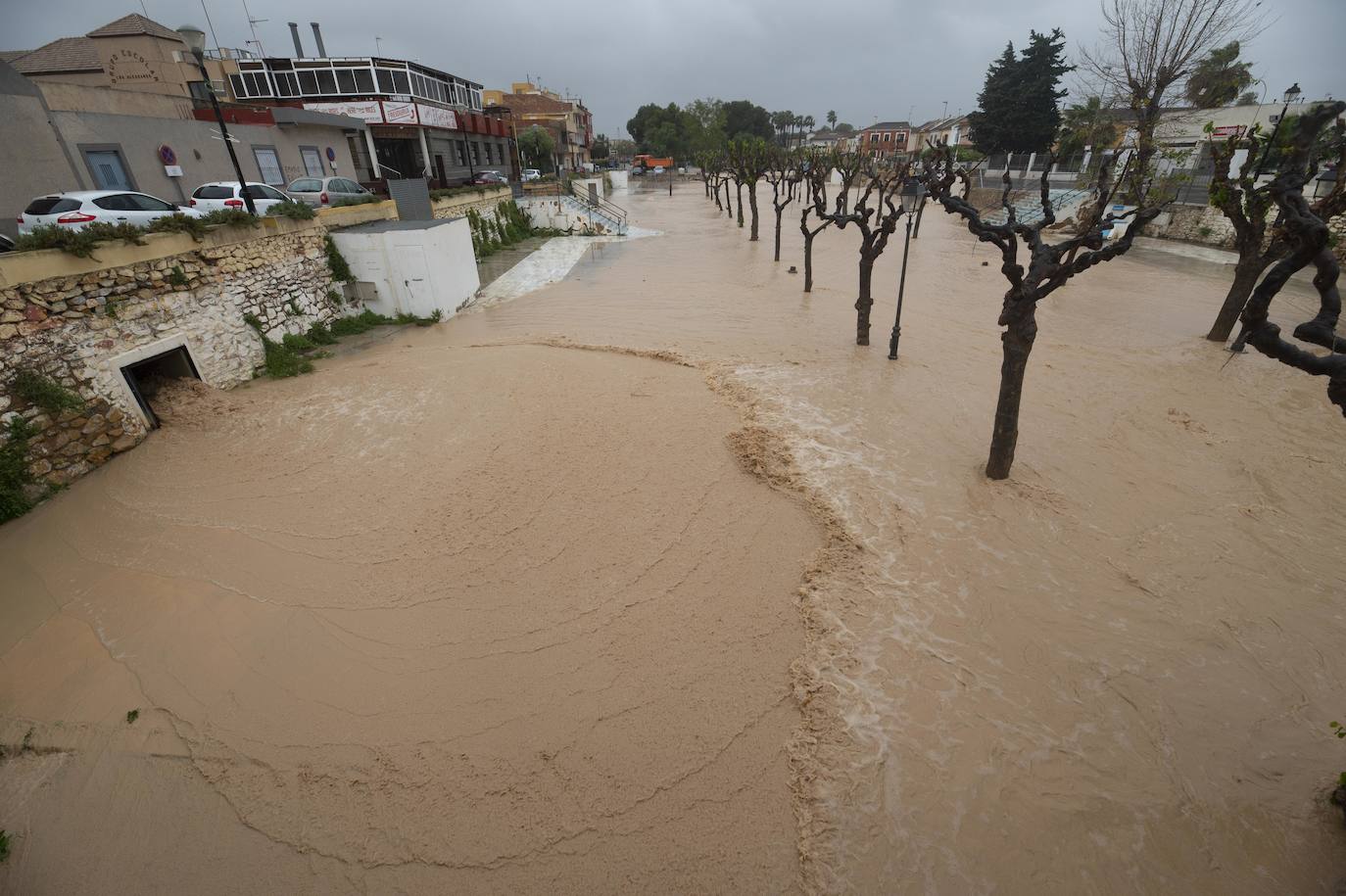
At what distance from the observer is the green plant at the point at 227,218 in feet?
37.9

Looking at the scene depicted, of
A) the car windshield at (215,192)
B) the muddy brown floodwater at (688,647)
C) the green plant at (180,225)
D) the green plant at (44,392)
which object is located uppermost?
the car windshield at (215,192)

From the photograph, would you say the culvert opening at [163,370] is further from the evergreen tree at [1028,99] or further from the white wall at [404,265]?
the evergreen tree at [1028,99]

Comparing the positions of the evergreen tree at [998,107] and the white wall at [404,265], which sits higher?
the evergreen tree at [998,107]

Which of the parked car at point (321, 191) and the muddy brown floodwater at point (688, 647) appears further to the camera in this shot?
the parked car at point (321, 191)

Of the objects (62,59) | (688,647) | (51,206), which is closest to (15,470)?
(51,206)

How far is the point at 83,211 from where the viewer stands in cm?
1181

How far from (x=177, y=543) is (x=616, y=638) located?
6.34m

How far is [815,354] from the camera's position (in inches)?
536

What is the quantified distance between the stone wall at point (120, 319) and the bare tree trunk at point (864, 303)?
13.8 m

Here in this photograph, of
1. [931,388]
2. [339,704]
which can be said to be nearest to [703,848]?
[339,704]

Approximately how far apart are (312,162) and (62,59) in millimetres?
14868

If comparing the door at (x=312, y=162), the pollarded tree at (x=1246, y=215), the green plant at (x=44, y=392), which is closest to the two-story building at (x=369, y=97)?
the door at (x=312, y=162)

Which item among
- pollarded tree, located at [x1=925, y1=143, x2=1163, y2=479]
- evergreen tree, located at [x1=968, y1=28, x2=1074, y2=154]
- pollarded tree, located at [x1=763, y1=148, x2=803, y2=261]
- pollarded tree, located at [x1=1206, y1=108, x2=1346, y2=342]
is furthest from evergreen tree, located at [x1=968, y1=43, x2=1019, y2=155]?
pollarded tree, located at [x1=925, y1=143, x2=1163, y2=479]

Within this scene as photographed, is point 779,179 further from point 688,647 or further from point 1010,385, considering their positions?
point 688,647
